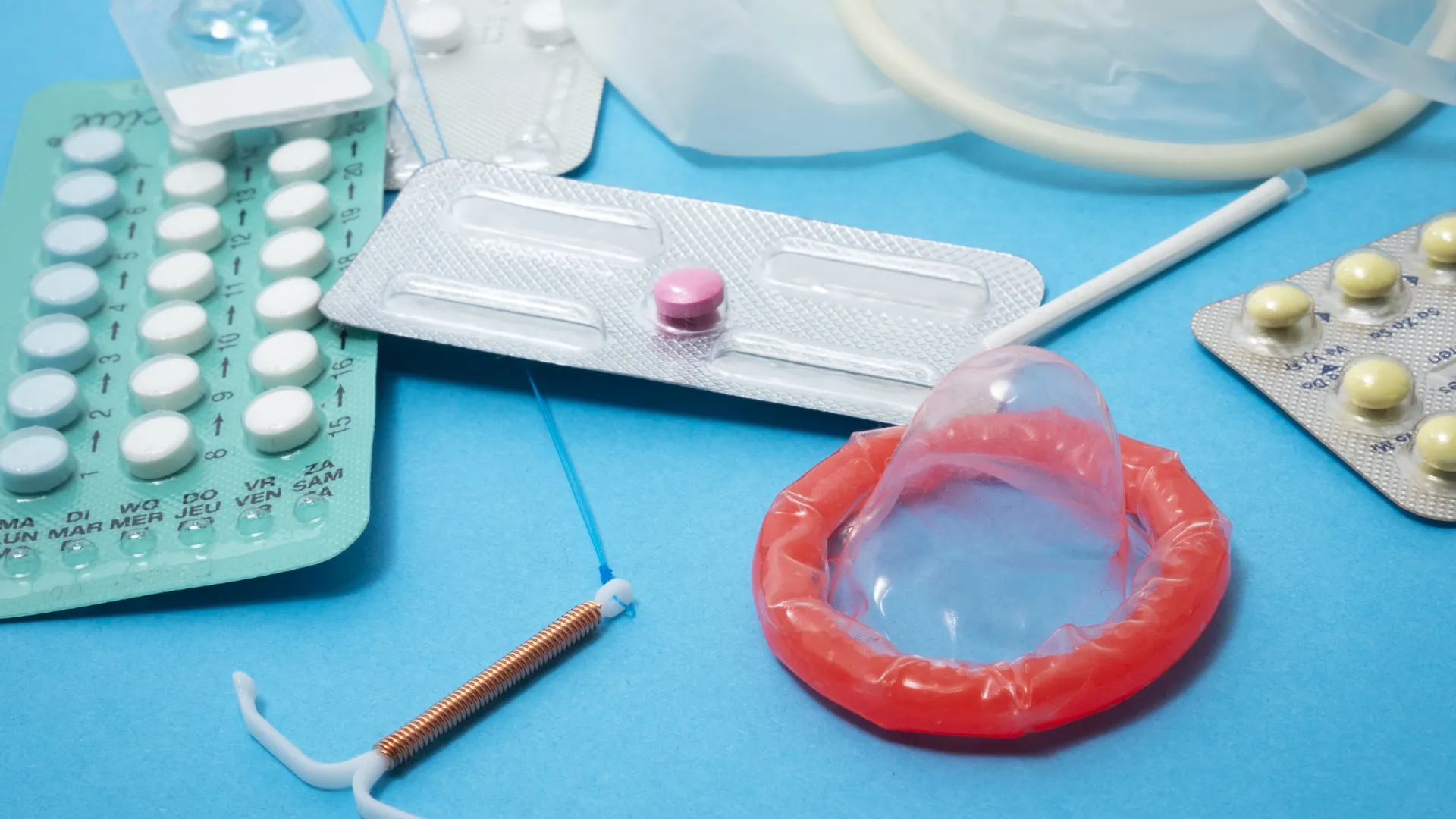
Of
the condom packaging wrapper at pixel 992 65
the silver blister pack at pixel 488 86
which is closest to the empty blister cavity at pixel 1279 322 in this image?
the condom packaging wrapper at pixel 992 65

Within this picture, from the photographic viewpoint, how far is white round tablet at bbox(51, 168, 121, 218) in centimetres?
112

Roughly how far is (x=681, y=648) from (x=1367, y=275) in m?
0.56

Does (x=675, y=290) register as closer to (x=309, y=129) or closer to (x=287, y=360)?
(x=287, y=360)

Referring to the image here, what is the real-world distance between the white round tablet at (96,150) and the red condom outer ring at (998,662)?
2.23 feet

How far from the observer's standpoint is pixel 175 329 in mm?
1006

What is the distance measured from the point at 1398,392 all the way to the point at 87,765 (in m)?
0.85

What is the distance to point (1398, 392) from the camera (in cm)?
91

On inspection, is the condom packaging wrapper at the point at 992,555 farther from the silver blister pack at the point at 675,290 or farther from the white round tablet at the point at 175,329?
the white round tablet at the point at 175,329

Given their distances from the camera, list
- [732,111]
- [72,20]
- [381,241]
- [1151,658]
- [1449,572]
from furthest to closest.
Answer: [72,20] < [732,111] < [381,241] < [1449,572] < [1151,658]

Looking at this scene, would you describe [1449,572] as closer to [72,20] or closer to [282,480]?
[282,480]

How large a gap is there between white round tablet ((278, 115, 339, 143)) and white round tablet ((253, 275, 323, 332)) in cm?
20

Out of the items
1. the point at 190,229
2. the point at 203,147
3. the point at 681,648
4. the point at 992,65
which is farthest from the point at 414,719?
the point at 992,65

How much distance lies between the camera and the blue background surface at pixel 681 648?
30.7 inches

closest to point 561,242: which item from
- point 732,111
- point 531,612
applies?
point 732,111
